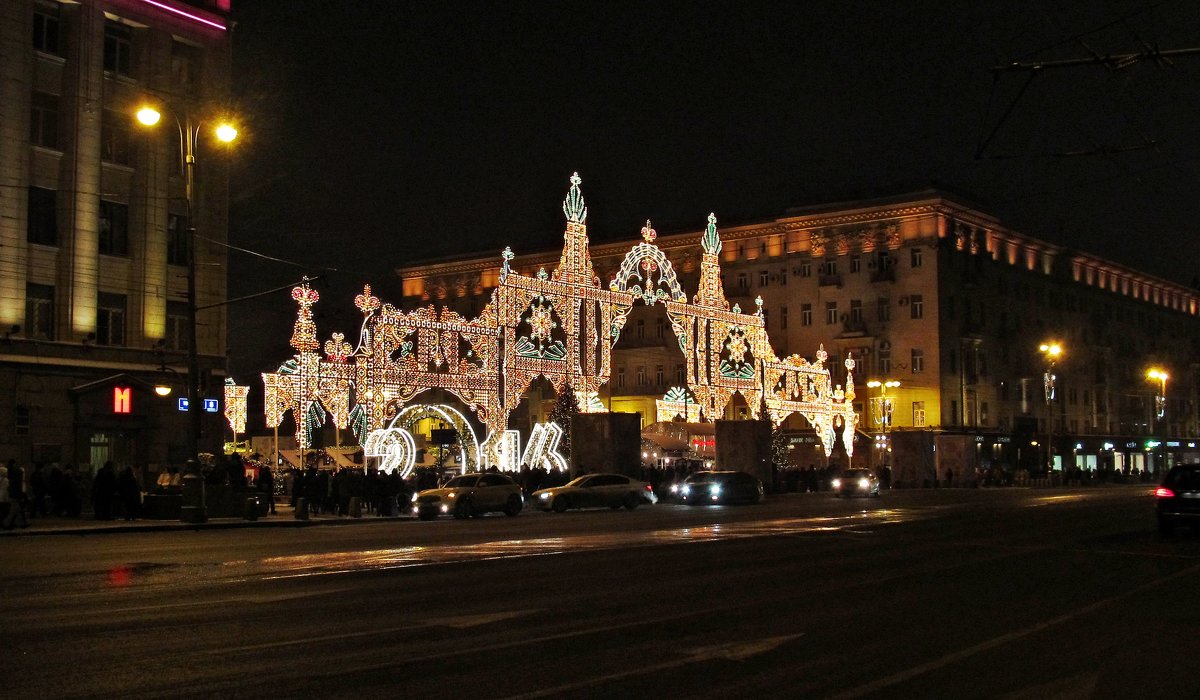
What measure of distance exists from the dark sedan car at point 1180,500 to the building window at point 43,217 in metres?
30.8

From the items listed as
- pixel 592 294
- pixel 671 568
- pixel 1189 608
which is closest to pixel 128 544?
pixel 671 568

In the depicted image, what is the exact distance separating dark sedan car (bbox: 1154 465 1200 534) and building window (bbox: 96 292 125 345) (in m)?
29.7

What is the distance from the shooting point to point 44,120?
123 feet

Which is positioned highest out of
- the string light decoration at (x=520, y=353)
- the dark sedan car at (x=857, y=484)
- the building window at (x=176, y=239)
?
the building window at (x=176, y=239)

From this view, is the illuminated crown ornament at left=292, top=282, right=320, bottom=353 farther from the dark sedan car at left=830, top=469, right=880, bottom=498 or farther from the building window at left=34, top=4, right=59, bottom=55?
the dark sedan car at left=830, top=469, right=880, bottom=498

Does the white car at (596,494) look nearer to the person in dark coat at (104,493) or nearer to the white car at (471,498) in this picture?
the white car at (471,498)

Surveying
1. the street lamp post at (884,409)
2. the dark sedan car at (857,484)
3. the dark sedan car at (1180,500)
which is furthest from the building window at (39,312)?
the street lamp post at (884,409)

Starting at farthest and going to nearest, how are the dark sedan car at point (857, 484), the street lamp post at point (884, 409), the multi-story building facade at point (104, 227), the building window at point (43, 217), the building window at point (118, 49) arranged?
the street lamp post at point (884, 409) < the dark sedan car at point (857, 484) < the building window at point (118, 49) < the building window at point (43, 217) < the multi-story building facade at point (104, 227)

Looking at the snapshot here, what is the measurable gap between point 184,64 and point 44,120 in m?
5.49

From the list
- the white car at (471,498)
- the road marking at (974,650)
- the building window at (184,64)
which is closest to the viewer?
the road marking at (974,650)

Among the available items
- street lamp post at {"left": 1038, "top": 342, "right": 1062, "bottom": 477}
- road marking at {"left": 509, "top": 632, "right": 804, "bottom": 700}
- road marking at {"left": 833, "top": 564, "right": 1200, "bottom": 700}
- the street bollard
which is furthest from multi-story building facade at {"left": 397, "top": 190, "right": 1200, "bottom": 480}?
road marking at {"left": 509, "top": 632, "right": 804, "bottom": 700}

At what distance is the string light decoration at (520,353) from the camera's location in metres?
39.9

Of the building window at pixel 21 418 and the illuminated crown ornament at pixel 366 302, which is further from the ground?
the illuminated crown ornament at pixel 366 302

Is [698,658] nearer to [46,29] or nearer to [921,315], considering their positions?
[46,29]
